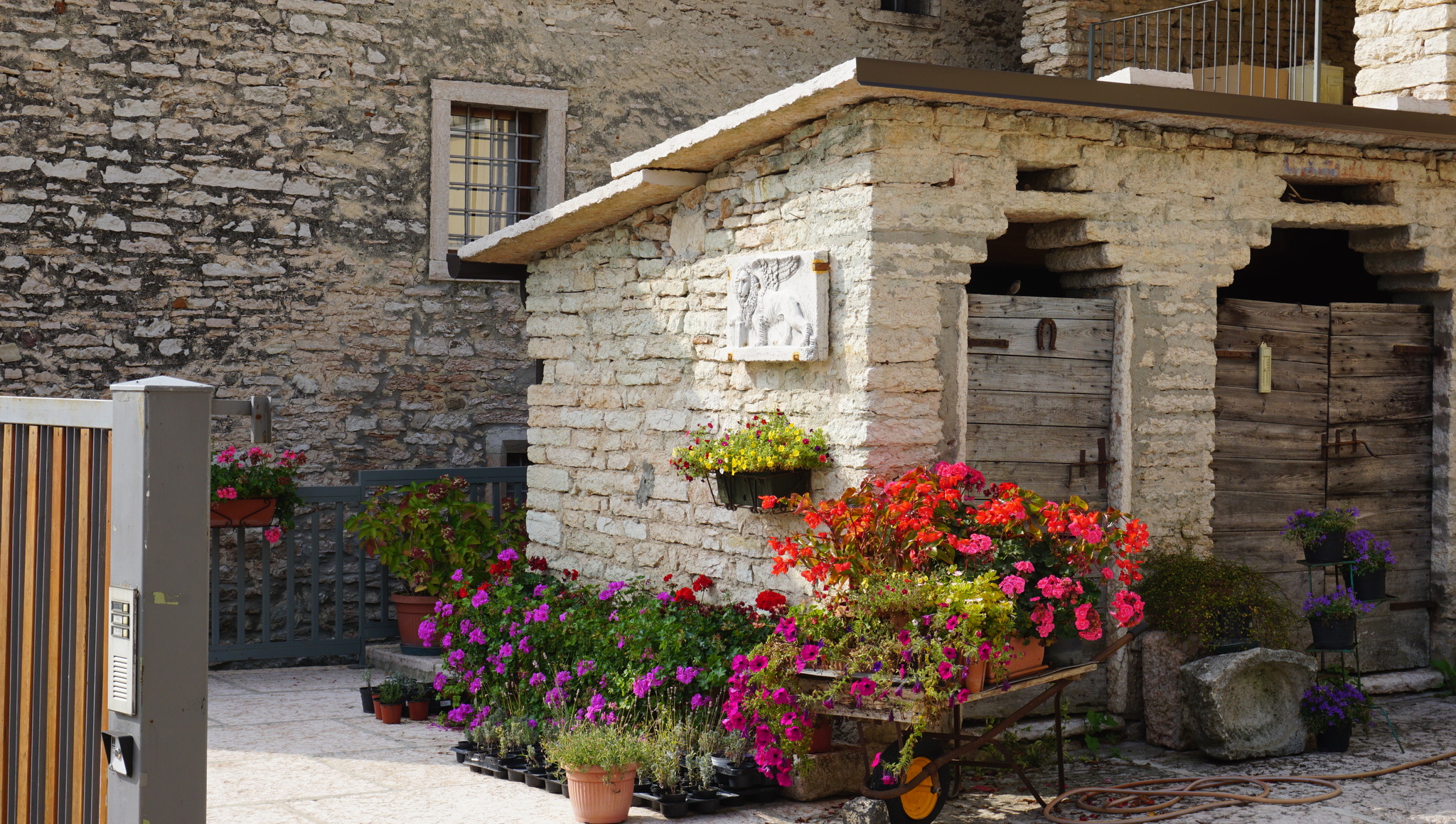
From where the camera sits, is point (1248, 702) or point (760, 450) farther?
point (1248, 702)

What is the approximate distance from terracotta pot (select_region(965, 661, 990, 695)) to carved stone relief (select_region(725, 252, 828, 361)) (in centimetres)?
140

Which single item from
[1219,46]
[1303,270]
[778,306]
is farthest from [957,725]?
[1219,46]

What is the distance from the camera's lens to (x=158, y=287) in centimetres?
902

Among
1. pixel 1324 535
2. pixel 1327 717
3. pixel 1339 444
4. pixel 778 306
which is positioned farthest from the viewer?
pixel 1339 444

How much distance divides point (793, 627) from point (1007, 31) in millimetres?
7580

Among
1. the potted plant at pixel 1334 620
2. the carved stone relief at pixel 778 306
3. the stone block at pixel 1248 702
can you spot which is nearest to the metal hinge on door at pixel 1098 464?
the stone block at pixel 1248 702

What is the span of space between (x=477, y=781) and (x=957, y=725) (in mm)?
1925

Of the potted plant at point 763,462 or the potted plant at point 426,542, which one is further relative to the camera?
the potted plant at point 426,542

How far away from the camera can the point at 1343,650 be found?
19.9ft

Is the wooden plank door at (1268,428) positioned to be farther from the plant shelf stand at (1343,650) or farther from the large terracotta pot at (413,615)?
the large terracotta pot at (413,615)

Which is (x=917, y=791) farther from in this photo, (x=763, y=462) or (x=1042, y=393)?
(x=1042, y=393)

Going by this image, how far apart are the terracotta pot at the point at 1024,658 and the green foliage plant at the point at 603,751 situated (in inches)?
52.9

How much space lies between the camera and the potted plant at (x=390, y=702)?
6785mm

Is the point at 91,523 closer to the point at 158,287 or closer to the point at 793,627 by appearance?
the point at 793,627
